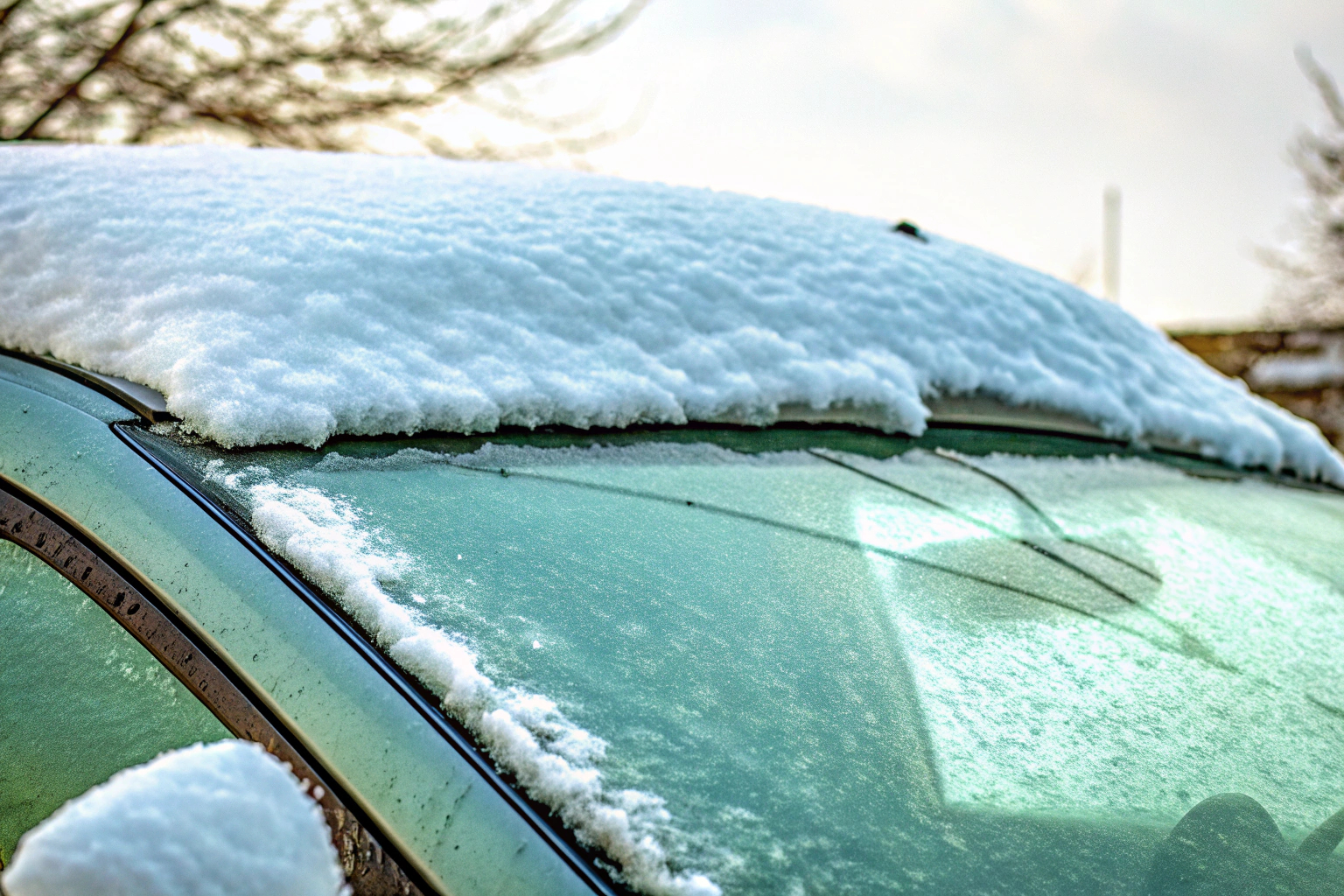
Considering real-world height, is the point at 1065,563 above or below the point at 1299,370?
below

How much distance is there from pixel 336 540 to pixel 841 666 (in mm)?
402

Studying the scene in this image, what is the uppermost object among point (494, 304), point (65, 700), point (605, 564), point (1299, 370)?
point (1299, 370)

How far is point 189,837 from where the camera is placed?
1.53 ft

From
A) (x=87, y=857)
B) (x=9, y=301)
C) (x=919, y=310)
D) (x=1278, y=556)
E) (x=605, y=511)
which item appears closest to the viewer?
(x=87, y=857)

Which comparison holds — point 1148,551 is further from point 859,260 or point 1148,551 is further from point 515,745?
point 515,745

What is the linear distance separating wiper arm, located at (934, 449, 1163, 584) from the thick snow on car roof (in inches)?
3.0

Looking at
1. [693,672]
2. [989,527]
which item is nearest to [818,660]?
[693,672]

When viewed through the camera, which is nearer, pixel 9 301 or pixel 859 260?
pixel 9 301

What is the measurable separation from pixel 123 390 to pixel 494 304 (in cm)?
40

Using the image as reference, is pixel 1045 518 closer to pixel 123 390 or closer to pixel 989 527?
pixel 989 527

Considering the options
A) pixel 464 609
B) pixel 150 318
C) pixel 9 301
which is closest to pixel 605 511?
pixel 464 609

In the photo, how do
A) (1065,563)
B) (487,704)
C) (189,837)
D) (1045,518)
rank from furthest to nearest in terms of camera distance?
(1045,518) → (1065,563) → (487,704) → (189,837)

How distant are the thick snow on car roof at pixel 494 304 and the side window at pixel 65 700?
19 cm

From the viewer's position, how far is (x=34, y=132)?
6.14 meters
